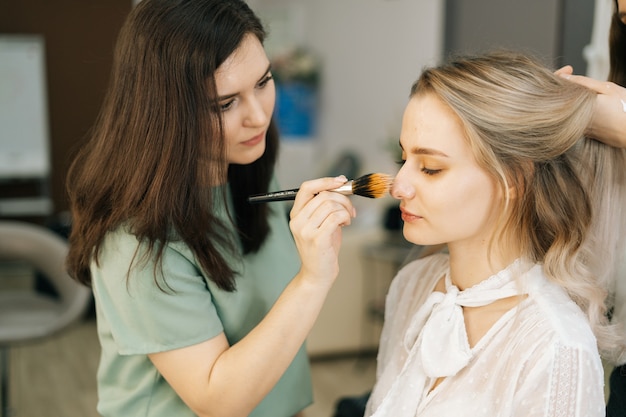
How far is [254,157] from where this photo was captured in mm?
1273

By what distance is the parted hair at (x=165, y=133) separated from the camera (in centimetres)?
117

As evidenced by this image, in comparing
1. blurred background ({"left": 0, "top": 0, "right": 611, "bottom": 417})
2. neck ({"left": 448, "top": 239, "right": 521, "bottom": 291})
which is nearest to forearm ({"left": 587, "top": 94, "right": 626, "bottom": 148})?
neck ({"left": 448, "top": 239, "right": 521, "bottom": 291})

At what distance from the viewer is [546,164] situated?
1163mm

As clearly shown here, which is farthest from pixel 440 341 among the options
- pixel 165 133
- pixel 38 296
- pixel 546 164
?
pixel 38 296

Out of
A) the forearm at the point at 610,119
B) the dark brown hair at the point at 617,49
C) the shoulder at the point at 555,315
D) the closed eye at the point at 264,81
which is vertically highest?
the dark brown hair at the point at 617,49

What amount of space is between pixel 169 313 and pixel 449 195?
1.64 feet

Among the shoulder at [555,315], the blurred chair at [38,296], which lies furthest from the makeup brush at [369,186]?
the blurred chair at [38,296]

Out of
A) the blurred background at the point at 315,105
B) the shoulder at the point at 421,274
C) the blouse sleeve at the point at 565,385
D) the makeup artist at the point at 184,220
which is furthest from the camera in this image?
the blurred background at the point at 315,105

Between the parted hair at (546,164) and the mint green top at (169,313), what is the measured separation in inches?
17.6

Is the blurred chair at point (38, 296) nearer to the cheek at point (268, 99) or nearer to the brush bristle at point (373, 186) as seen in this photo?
the cheek at point (268, 99)

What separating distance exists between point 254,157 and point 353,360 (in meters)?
2.85

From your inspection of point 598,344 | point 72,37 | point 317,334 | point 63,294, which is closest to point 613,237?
point 598,344

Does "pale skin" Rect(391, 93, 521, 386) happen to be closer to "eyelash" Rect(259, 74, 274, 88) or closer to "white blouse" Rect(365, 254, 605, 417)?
"white blouse" Rect(365, 254, 605, 417)

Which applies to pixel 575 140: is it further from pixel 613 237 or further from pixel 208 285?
pixel 208 285
